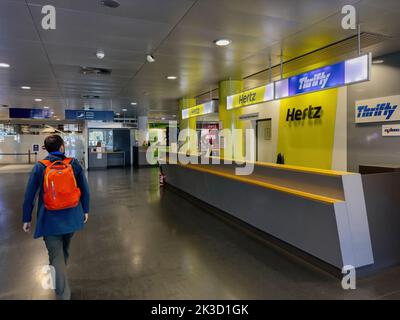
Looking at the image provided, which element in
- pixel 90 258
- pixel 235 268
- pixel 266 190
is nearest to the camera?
pixel 235 268

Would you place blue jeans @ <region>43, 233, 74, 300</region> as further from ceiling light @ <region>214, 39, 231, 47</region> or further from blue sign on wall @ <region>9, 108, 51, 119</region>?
blue sign on wall @ <region>9, 108, 51, 119</region>

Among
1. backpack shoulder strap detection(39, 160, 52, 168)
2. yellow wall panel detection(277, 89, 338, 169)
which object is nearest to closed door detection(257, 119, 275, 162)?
yellow wall panel detection(277, 89, 338, 169)

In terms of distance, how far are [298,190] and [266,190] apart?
553 millimetres

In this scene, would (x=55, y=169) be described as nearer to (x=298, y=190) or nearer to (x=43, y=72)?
(x=298, y=190)

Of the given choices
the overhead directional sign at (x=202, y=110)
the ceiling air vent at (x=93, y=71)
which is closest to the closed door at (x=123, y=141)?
the overhead directional sign at (x=202, y=110)

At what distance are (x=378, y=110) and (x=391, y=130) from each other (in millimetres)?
452

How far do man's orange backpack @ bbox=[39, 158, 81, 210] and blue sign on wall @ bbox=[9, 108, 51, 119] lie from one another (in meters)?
11.9

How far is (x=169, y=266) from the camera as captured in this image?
3.38m

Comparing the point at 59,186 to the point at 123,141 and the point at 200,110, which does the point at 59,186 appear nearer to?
the point at 200,110

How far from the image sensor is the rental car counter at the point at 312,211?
3.06 metres

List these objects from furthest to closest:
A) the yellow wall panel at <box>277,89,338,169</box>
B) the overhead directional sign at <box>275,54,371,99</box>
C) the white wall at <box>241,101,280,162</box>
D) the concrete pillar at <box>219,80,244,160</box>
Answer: the white wall at <box>241,101,280,162</box> < the concrete pillar at <box>219,80,244,160</box> < the yellow wall panel at <box>277,89,338,169</box> < the overhead directional sign at <box>275,54,371,99</box>

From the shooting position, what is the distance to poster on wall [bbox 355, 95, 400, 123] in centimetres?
525

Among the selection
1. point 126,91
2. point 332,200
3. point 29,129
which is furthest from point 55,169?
point 29,129
